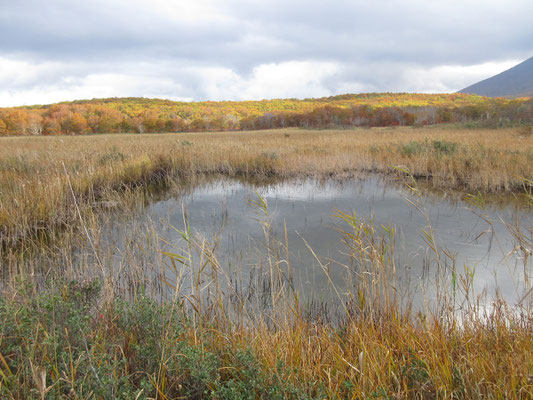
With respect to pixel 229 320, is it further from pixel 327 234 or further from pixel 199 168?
pixel 199 168

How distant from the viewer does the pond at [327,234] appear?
12.0ft

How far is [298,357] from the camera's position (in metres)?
2.02

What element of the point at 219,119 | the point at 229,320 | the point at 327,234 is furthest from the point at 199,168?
the point at 219,119

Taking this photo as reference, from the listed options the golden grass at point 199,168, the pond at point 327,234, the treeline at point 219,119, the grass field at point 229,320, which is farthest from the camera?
A: the treeline at point 219,119

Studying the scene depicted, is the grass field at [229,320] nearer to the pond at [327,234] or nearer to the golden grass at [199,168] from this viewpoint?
the golden grass at [199,168]

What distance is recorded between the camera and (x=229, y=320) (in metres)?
2.53

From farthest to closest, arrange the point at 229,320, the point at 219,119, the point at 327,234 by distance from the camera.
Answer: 1. the point at 219,119
2. the point at 327,234
3. the point at 229,320

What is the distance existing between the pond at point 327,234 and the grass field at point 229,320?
0.24 m

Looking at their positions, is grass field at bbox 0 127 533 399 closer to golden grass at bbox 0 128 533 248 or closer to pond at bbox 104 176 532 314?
golden grass at bbox 0 128 533 248

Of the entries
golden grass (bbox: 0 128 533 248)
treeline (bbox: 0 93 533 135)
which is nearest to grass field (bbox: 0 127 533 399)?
golden grass (bbox: 0 128 533 248)

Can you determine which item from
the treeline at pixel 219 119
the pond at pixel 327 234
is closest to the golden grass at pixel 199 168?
the pond at pixel 327 234

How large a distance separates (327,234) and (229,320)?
333cm

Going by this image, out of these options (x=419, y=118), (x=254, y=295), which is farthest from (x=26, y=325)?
(x=419, y=118)

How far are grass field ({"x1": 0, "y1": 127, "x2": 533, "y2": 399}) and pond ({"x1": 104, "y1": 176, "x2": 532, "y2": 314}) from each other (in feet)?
0.80
